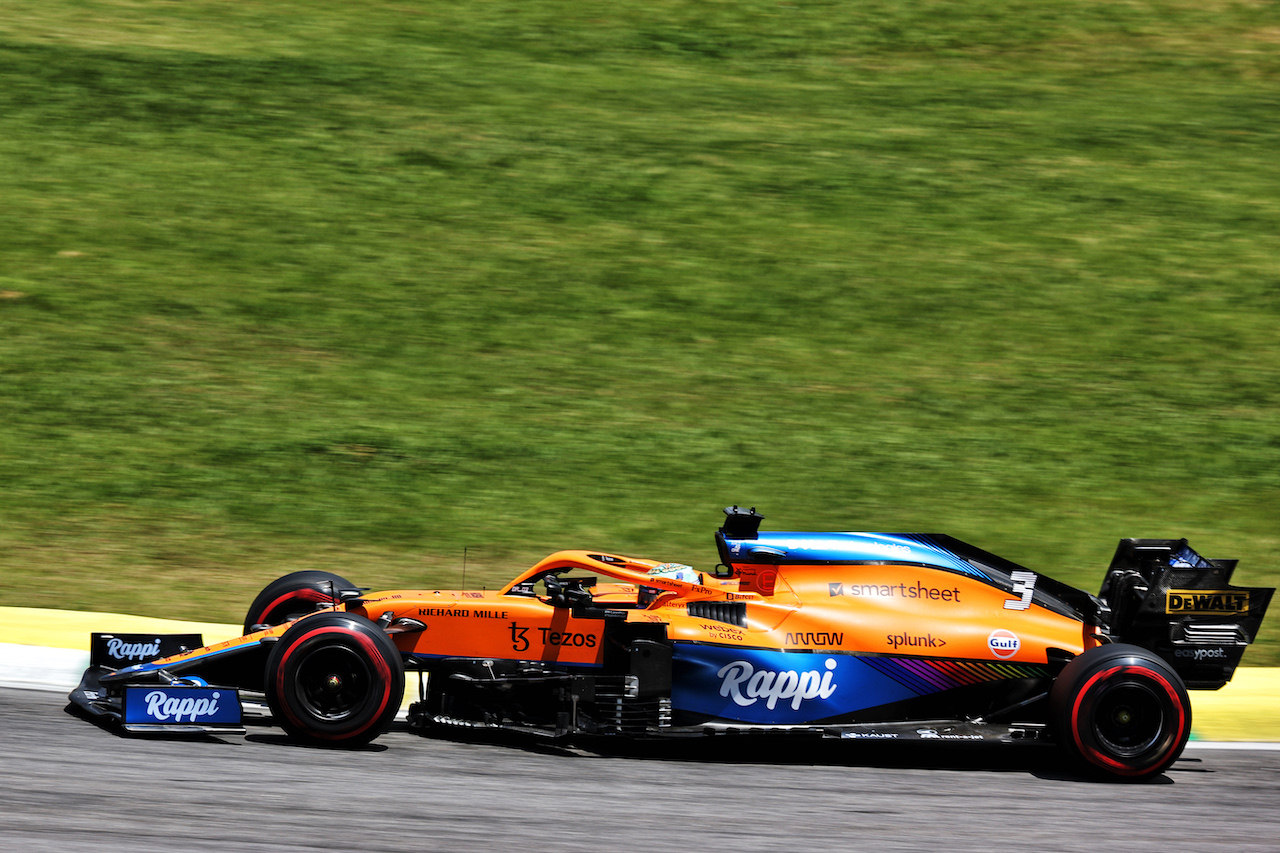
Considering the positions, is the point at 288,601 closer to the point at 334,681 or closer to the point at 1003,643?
the point at 334,681

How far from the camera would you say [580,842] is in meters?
5.62

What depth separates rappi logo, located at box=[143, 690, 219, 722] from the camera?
21.6ft

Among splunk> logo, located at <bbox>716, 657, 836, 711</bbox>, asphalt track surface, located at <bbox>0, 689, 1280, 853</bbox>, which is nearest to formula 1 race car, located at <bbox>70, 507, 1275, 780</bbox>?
splunk> logo, located at <bbox>716, 657, 836, 711</bbox>

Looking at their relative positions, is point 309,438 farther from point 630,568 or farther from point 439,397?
point 630,568

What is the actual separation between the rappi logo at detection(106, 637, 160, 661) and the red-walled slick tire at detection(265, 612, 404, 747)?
3.24 feet

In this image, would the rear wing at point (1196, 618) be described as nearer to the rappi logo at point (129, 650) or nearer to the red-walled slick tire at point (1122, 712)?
the red-walled slick tire at point (1122, 712)

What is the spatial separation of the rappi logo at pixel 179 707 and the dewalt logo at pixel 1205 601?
470 centimetres

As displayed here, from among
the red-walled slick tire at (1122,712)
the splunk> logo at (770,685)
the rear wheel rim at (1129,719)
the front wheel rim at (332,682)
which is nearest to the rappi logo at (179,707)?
the front wheel rim at (332,682)

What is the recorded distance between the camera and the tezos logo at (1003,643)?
6820 mm

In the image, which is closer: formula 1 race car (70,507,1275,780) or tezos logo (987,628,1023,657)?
formula 1 race car (70,507,1275,780)

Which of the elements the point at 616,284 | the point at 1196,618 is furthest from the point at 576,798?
the point at 616,284

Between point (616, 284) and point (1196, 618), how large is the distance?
9.57 meters

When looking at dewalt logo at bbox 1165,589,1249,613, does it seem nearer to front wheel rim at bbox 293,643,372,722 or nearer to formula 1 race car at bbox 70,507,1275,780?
formula 1 race car at bbox 70,507,1275,780

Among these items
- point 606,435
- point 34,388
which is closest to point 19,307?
point 34,388
